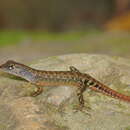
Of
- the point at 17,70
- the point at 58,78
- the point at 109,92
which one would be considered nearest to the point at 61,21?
the point at 17,70

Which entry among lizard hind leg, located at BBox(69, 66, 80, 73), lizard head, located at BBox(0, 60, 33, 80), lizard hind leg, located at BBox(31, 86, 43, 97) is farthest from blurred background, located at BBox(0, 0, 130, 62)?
lizard hind leg, located at BBox(31, 86, 43, 97)

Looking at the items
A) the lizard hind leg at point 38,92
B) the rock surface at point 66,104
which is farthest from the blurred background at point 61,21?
the lizard hind leg at point 38,92

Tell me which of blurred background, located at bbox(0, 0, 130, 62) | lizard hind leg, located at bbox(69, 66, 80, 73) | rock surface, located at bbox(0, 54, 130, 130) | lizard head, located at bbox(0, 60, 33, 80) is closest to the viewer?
rock surface, located at bbox(0, 54, 130, 130)

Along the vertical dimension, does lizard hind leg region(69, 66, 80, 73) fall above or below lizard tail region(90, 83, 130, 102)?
above

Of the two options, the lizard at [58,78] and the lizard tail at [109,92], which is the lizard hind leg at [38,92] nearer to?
the lizard at [58,78]

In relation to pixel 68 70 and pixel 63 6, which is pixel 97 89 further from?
pixel 63 6

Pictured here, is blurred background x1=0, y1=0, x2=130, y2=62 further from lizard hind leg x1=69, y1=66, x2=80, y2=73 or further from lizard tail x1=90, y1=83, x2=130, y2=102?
lizard tail x1=90, y1=83, x2=130, y2=102

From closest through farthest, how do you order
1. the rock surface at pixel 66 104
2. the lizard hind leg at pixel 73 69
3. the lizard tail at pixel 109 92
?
the rock surface at pixel 66 104 → the lizard tail at pixel 109 92 → the lizard hind leg at pixel 73 69
